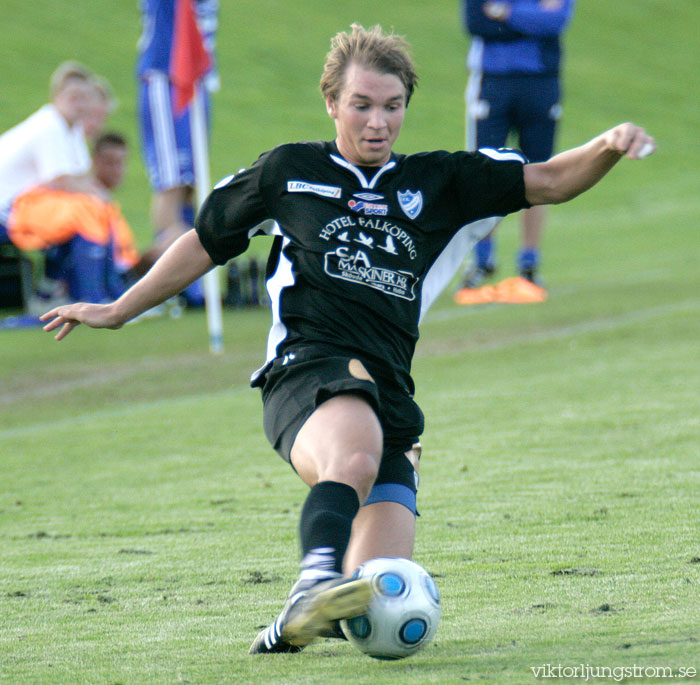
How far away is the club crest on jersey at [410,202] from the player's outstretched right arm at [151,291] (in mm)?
→ 580

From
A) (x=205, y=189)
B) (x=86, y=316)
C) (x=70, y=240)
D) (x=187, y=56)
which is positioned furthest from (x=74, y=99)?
(x=86, y=316)

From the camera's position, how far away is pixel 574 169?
3504mm

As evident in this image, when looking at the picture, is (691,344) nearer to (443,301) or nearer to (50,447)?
(443,301)

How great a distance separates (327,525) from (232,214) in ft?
3.56

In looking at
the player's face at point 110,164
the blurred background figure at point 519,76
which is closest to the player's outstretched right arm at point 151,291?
the blurred background figure at point 519,76

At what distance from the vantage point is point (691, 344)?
830 centimetres

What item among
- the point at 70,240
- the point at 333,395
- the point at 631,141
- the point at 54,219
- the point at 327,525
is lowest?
the point at 70,240

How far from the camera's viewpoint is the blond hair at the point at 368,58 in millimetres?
3461

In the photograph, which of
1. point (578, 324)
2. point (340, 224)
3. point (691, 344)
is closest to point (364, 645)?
point (340, 224)

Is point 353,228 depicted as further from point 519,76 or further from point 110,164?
point 110,164

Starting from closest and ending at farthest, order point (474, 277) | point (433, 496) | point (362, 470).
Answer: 1. point (362, 470)
2. point (433, 496)
3. point (474, 277)

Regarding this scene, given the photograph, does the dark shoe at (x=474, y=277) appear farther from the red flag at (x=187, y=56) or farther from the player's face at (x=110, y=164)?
the player's face at (x=110, y=164)

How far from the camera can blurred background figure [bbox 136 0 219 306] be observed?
434 inches

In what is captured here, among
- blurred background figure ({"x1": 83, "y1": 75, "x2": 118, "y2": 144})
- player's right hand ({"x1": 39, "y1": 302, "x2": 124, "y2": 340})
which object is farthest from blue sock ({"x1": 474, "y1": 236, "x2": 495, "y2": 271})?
player's right hand ({"x1": 39, "y1": 302, "x2": 124, "y2": 340})
